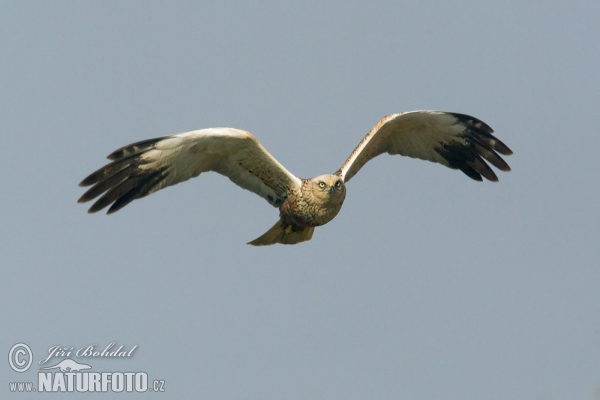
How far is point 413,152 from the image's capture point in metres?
14.1

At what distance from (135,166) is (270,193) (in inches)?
74.4

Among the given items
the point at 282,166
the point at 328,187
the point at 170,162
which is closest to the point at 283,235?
the point at 282,166

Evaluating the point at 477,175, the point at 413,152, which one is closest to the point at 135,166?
the point at 413,152

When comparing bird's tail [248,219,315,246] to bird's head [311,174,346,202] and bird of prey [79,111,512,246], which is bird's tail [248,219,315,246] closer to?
bird of prey [79,111,512,246]

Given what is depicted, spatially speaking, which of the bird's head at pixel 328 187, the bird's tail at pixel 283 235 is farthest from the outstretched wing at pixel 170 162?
the bird's tail at pixel 283 235

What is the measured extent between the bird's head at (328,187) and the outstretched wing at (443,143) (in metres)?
1.00

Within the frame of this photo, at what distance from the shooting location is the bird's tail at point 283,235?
13.2m

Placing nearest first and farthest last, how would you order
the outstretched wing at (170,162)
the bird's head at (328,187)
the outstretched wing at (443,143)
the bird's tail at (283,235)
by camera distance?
the outstretched wing at (170,162), the bird's head at (328,187), the bird's tail at (283,235), the outstretched wing at (443,143)

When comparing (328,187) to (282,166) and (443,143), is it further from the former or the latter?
(443,143)

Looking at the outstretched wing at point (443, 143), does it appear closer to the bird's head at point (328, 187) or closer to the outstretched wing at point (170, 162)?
the bird's head at point (328, 187)

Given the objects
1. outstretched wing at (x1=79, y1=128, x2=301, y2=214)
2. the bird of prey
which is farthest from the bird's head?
outstretched wing at (x1=79, y1=128, x2=301, y2=214)

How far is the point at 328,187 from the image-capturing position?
40.3ft

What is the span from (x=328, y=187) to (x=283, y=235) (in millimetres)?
1323

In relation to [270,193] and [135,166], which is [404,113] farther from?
[135,166]
